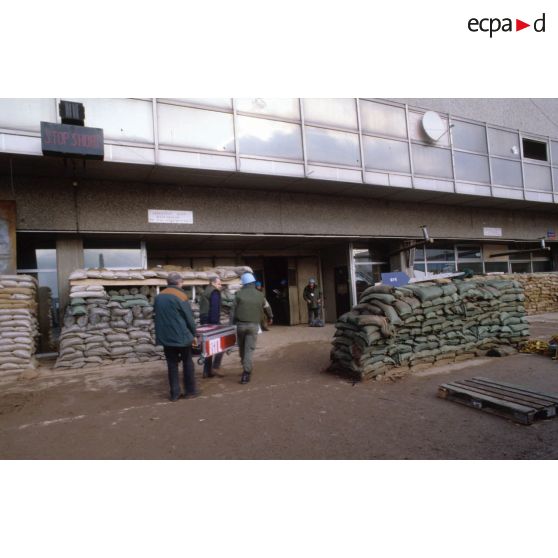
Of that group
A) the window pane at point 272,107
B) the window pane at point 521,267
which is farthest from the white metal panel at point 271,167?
the window pane at point 521,267

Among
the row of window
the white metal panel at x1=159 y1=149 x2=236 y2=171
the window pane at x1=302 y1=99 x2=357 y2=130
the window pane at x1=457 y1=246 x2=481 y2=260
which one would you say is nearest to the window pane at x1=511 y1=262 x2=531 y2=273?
the window pane at x1=457 y1=246 x2=481 y2=260

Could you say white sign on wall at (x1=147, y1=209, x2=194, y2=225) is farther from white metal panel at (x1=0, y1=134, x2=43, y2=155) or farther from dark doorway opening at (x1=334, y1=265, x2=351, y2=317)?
dark doorway opening at (x1=334, y1=265, x2=351, y2=317)

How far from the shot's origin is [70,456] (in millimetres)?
3436

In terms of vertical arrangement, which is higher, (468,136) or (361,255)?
(468,136)

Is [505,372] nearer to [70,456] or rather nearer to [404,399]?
[404,399]

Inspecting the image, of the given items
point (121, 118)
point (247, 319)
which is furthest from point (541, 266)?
point (121, 118)

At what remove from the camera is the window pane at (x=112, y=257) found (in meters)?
9.41

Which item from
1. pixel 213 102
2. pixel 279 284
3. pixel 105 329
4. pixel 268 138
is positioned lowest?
pixel 105 329

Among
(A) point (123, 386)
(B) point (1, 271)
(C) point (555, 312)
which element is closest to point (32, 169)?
(B) point (1, 271)

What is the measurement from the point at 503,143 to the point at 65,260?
51.5 feet

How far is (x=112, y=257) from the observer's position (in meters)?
9.63

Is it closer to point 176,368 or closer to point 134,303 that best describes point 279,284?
Result: point 134,303

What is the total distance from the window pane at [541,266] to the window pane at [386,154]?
1148cm

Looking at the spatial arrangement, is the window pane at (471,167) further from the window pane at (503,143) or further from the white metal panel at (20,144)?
the white metal panel at (20,144)
